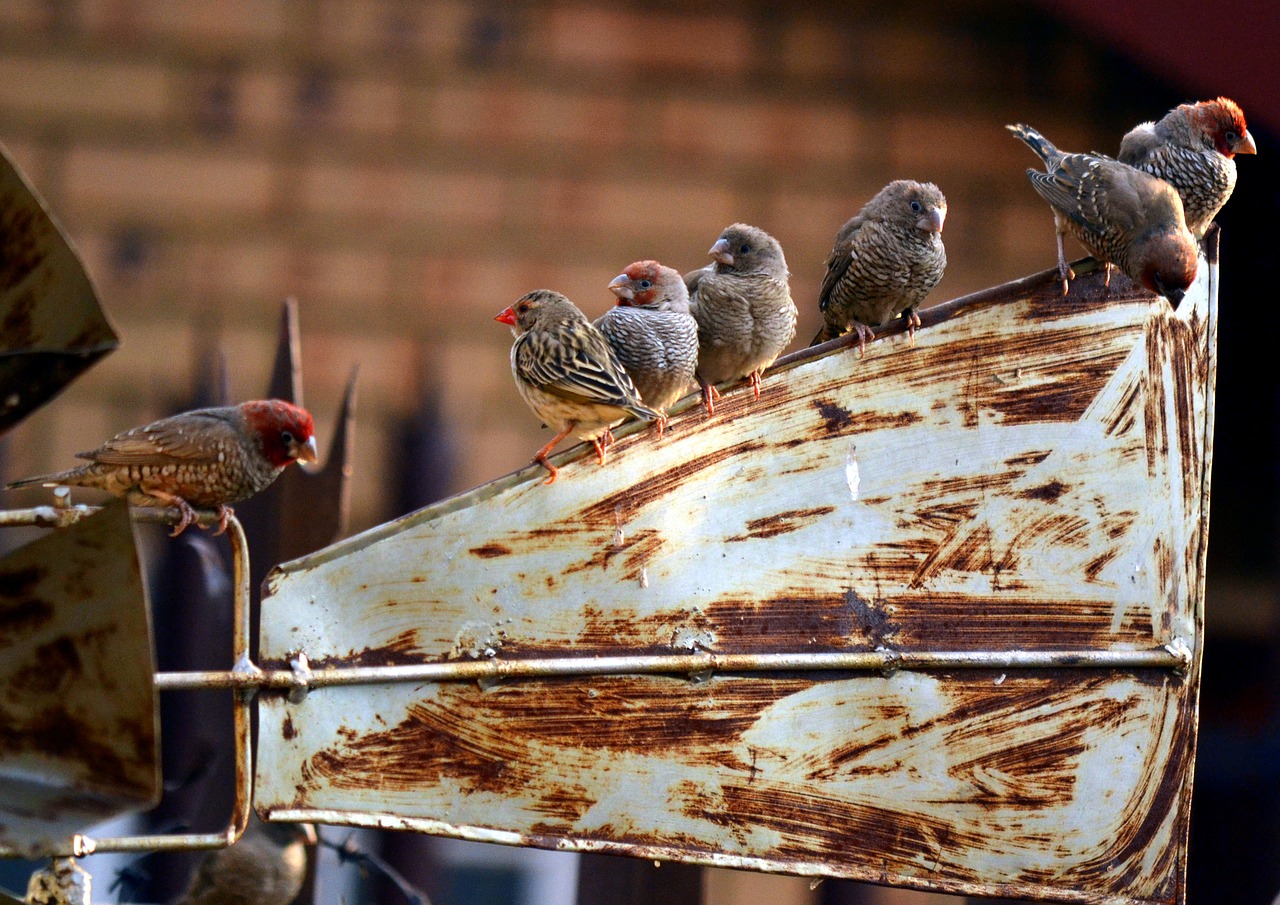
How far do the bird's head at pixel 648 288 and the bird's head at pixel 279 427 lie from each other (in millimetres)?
632

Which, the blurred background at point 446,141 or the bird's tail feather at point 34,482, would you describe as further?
the blurred background at point 446,141

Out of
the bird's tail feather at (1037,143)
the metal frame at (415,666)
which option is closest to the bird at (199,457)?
the metal frame at (415,666)

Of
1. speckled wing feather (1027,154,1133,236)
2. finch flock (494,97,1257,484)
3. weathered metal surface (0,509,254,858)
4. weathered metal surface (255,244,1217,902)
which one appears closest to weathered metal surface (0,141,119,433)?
weathered metal surface (0,509,254,858)

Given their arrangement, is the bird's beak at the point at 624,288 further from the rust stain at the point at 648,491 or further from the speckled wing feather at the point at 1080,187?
the speckled wing feather at the point at 1080,187

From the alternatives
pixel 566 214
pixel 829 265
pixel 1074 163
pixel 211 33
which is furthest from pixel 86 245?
pixel 1074 163

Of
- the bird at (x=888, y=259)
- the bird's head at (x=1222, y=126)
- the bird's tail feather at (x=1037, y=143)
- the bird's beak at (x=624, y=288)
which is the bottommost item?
the bird's beak at (x=624, y=288)

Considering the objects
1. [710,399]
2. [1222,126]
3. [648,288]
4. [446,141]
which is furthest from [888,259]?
[446,141]

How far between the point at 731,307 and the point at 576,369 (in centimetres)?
46

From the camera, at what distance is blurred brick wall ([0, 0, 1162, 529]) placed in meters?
4.67

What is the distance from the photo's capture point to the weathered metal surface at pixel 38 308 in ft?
4.06

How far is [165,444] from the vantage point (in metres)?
2.31

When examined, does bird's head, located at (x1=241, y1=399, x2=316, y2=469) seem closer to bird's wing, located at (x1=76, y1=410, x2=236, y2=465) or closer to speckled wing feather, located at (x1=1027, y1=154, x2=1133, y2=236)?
bird's wing, located at (x1=76, y1=410, x2=236, y2=465)

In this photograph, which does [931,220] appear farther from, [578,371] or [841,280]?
[578,371]

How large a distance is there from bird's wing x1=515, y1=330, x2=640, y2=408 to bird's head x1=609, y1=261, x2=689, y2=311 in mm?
109
